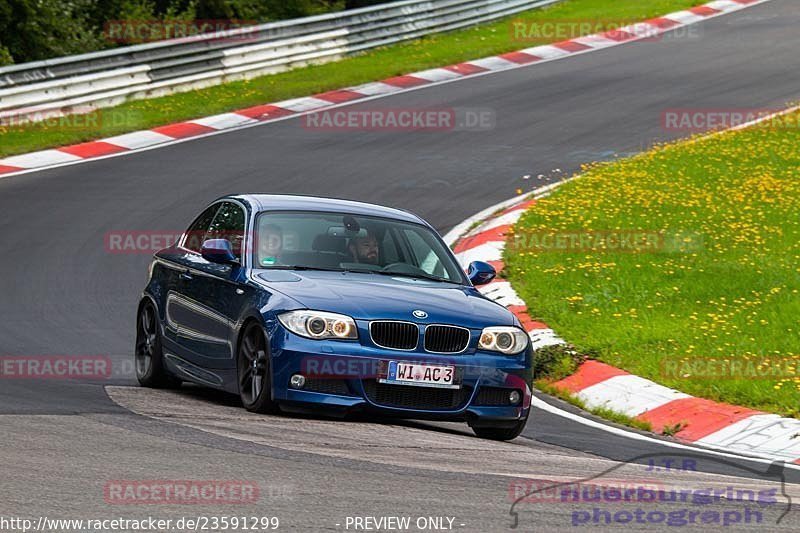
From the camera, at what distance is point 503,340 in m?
9.10

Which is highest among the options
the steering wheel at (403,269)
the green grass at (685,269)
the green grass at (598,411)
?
the steering wheel at (403,269)

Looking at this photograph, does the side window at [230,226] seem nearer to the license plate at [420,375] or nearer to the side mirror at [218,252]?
the side mirror at [218,252]

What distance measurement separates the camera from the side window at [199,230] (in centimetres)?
1084

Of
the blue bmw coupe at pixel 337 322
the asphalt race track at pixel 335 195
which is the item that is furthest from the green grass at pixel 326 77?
the blue bmw coupe at pixel 337 322

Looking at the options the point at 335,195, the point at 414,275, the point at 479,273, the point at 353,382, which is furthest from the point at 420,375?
the point at 335,195

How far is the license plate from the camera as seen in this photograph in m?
8.67

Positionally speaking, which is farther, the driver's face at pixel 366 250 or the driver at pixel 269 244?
the driver's face at pixel 366 250

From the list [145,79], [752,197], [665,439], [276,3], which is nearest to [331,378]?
[665,439]

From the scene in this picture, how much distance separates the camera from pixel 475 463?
7539 millimetres

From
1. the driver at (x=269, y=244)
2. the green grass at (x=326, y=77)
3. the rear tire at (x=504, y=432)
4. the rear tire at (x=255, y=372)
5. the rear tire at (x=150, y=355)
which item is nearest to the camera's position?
the rear tire at (x=255, y=372)

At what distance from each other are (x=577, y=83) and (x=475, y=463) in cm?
1968

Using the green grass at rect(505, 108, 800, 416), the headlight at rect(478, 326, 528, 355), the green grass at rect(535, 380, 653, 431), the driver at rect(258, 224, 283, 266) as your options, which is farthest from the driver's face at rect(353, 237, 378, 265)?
the green grass at rect(505, 108, 800, 416)

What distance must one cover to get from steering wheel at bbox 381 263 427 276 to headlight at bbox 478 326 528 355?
1.00m

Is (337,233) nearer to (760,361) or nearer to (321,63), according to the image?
(760,361)
